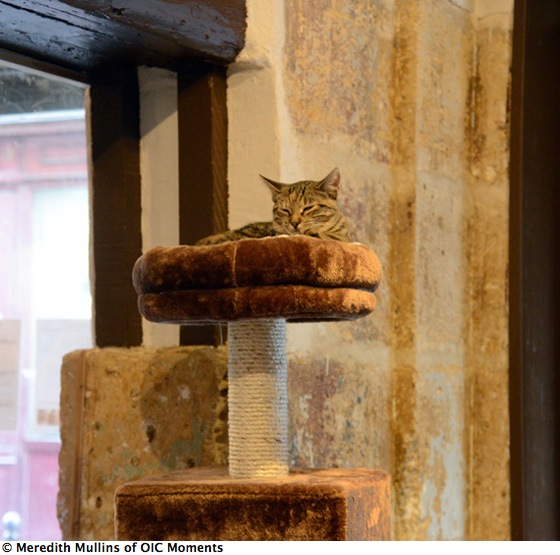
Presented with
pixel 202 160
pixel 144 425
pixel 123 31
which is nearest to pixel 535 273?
pixel 202 160

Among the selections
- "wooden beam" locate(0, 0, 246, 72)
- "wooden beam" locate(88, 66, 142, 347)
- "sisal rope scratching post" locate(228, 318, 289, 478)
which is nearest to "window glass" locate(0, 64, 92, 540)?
"wooden beam" locate(88, 66, 142, 347)

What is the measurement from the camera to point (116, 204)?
1.86 m

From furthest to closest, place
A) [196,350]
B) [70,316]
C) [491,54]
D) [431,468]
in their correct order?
[70,316], [491,54], [431,468], [196,350]

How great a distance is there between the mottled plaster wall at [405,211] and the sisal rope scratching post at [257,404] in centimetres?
26

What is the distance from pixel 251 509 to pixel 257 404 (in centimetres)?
17

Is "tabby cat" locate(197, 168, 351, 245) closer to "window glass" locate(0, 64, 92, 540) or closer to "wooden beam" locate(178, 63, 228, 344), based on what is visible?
"wooden beam" locate(178, 63, 228, 344)

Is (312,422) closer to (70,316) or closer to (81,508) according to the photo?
(81,508)

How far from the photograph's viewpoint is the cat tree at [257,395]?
4.44ft

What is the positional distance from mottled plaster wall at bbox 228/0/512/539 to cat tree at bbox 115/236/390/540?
278 millimetres

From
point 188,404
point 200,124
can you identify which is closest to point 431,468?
point 188,404

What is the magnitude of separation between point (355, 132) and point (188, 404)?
0.62 metres

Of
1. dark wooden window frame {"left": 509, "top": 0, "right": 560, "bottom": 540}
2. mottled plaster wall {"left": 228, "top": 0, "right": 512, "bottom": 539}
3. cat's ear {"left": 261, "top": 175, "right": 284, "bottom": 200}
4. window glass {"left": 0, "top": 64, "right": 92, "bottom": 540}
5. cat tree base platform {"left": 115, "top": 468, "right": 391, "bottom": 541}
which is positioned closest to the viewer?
cat tree base platform {"left": 115, "top": 468, "right": 391, "bottom": 541}

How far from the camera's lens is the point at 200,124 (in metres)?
1.78

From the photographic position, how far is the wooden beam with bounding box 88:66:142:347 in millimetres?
1849
